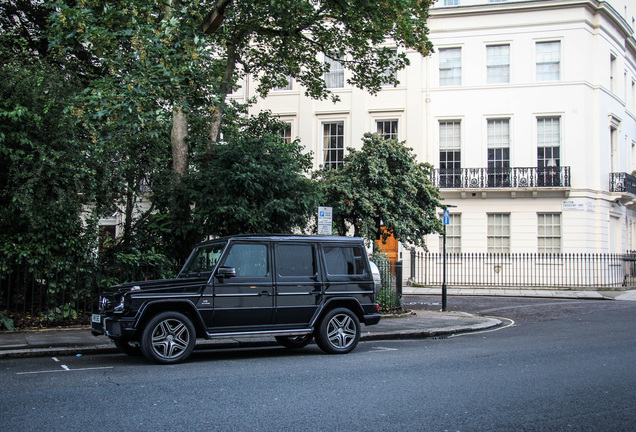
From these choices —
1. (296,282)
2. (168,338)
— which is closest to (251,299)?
(296,282)

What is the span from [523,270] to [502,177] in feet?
14.7


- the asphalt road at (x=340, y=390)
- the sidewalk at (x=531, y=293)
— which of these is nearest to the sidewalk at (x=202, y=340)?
the asphalt road at (x=340, y=390)

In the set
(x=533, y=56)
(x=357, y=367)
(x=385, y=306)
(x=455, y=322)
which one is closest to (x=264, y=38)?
(x=385, y=306)

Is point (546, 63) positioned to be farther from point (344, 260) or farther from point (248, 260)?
point (248, 260)

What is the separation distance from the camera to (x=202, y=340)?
11484 millimetres

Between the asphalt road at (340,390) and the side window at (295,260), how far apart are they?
Answer: 4.52 feet

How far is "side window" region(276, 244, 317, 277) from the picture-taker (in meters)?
9.80

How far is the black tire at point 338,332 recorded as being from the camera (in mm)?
9922

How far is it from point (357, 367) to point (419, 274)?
66.9 ft

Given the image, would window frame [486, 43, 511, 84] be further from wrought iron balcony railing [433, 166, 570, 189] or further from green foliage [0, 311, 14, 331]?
green foliage [0, 311, 14, 331]

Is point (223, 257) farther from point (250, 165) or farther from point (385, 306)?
point (385, 306)

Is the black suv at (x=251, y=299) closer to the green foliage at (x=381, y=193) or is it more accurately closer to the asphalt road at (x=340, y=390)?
the asphalt road at (x=340, y=390)

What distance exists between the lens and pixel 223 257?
9.39m

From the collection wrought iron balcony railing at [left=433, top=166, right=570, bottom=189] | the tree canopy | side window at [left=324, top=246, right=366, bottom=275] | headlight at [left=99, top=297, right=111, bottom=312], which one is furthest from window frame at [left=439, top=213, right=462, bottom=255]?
headlight at [left=99, top=297, right=111, bottom=312]
